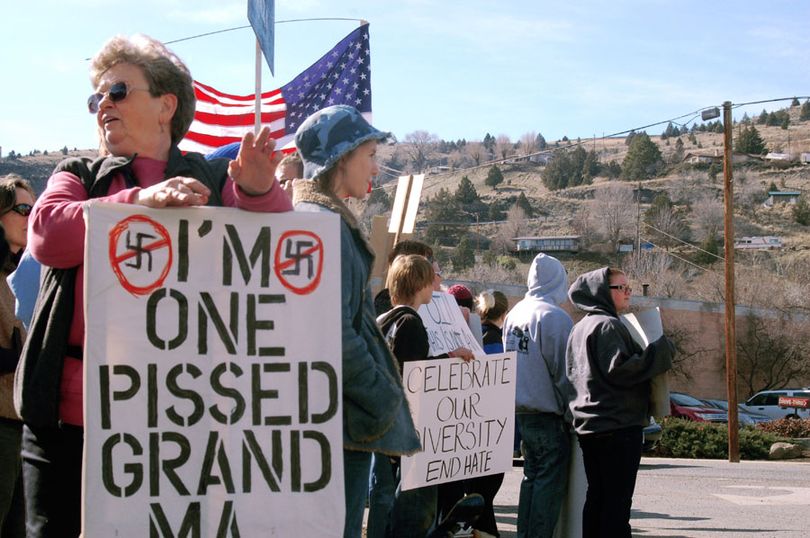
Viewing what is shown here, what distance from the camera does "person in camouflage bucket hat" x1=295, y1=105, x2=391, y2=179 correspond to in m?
4.04

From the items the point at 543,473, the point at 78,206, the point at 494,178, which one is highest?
the point at 494,178

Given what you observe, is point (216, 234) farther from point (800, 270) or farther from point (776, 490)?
point (800, 270)

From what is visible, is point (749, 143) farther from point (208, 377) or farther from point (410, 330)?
point (208, 377)

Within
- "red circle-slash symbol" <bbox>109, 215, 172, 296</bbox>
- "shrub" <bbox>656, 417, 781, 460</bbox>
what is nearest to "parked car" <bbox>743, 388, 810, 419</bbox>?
"shrub" <bbox>656, 417, 781, 460</bbox>

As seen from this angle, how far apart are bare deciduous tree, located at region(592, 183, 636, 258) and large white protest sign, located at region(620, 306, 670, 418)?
351 ft

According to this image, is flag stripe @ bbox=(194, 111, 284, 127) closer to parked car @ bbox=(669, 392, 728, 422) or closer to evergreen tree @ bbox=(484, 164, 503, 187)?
parked car @ bbox=(669, 392, 728, 422)

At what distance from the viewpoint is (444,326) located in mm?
6922

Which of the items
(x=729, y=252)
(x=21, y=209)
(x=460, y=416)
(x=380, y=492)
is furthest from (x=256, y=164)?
(x=729, y=252)

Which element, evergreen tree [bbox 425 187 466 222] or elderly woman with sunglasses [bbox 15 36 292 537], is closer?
elderly woman with sunglasses [bbox 15 36 292 537]

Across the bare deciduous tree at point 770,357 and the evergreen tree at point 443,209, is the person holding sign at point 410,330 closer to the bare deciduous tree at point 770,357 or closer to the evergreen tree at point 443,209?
the bare deciduous tree at point 770,357

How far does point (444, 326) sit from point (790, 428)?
26931mm

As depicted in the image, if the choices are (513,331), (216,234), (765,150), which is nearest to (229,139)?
(513,331)

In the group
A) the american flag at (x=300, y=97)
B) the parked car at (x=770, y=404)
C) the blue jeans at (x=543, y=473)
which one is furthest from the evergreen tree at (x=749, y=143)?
the blue jeans at (x=543, y=473)

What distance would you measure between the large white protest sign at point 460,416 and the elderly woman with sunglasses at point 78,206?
299 centimetres
